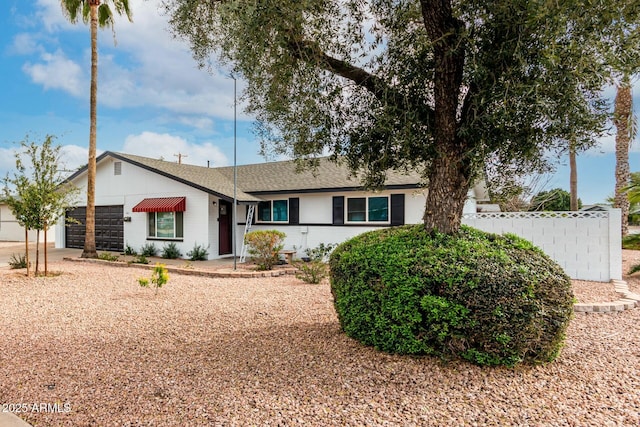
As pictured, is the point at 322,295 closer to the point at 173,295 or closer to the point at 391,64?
the point at 173,295

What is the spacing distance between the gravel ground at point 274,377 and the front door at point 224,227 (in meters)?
8.85

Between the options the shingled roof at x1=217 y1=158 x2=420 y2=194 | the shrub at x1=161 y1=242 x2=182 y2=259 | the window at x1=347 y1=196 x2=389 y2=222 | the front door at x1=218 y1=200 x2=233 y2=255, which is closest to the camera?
the shingled roof at x1=217 y1=158 x2=420 y2=194

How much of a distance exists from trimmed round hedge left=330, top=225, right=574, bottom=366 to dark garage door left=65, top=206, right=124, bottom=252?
15.6 m

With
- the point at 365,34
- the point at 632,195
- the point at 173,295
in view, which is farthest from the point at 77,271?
the point at 632,195

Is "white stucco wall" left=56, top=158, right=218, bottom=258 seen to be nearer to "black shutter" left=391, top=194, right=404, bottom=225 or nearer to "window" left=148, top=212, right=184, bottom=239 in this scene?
"window" left=148, top=212, right=184, bottom=239

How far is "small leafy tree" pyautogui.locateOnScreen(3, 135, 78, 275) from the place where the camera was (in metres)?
9.37

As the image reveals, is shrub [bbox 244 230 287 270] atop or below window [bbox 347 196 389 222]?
below

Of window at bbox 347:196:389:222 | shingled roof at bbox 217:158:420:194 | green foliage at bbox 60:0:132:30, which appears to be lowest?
window at bbox 347:196:389:222

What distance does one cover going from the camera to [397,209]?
1270 centimetres

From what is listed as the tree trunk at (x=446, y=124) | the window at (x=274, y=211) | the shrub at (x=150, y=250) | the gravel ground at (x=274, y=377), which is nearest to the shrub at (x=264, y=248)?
the window at (x=274, y=211)

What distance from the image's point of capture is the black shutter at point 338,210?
45.1 ft

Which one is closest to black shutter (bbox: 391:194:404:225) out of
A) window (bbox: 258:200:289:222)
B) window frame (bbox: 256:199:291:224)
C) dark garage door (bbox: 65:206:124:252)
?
window frame (bbox: 256:199:291:224)

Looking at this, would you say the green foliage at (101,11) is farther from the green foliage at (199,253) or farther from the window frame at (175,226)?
the green foliage at (199,253)

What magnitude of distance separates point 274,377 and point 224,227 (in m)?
12.1
